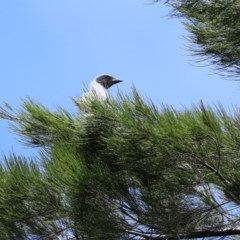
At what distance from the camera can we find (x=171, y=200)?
1934 mm

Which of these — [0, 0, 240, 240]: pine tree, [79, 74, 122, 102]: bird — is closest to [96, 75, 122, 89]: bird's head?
[79, 74, 122, 102]: bird

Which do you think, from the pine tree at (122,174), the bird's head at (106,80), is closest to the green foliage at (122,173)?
the pine tree at (122,174)

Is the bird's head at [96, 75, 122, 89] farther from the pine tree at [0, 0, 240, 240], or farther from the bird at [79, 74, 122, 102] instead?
the pine tree at [0, 0, 240, 240]

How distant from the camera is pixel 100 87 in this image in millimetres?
2299

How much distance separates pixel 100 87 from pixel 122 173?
415 mm

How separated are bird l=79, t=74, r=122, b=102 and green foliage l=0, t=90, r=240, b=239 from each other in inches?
1.2

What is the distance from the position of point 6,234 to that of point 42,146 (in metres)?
0.22

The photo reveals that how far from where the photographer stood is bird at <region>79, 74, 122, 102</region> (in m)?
1.96

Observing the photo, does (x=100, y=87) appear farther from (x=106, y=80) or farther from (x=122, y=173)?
(x=122, y=173)

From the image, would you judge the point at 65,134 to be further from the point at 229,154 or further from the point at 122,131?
the point at 229,154

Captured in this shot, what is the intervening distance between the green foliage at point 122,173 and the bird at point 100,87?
31 millimetres

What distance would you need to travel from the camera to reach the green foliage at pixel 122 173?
1829mm

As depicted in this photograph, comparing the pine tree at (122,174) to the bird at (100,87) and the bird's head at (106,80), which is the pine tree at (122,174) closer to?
the bird at (100,87)

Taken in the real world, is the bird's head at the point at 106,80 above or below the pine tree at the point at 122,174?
above
